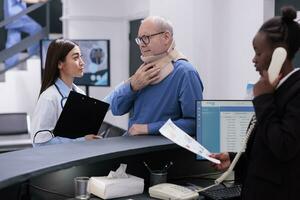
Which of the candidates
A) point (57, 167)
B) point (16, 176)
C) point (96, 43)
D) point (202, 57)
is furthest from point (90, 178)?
point (96, 43)

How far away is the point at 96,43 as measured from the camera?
21.2 feet

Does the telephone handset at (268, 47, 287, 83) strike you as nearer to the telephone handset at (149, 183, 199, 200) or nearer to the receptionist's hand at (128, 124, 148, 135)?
the telephone handset at (149, 183, 199, 200)

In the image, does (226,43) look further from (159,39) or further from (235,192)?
(235,192)

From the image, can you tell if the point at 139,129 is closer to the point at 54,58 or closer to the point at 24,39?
the point at 54,58

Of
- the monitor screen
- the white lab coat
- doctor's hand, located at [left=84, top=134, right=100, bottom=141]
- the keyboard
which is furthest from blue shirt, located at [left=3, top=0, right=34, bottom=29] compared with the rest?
the keyboard

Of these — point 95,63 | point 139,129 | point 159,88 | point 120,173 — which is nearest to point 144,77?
point 159,88

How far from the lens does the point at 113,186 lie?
6.39 ft

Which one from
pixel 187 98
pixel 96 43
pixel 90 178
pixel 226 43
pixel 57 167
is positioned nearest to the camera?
pixel 57 167

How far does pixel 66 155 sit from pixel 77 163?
0.11m

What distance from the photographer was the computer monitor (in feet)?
6.87

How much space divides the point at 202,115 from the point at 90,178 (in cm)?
57

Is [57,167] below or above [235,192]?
above

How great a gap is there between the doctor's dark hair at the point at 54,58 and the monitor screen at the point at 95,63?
12.3ft

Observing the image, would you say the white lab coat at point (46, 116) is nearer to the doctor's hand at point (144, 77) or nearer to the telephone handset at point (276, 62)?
the doctor's hand at point (144, 77)
